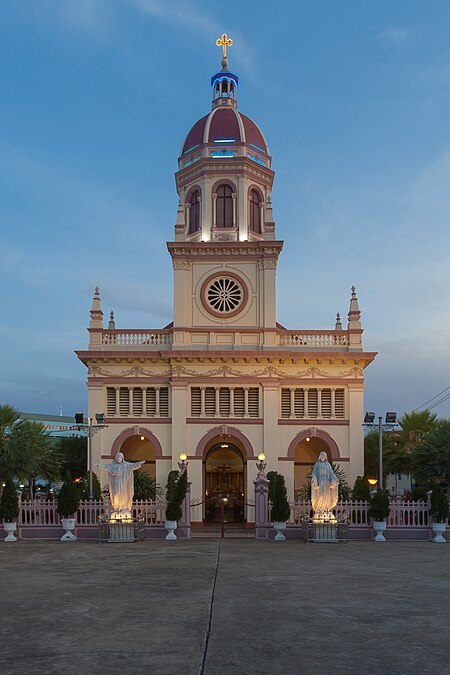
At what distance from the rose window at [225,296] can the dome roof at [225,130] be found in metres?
8.36

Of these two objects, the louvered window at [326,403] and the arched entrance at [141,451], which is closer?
the louvered window at [326,403]

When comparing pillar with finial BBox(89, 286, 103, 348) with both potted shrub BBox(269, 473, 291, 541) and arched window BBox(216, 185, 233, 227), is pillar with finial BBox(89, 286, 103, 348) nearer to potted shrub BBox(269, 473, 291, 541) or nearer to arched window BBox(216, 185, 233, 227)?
arched window BBox(216, 185, 233, 227)

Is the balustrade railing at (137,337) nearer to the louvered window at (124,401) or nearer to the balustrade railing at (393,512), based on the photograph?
the louvered window at (124,401)

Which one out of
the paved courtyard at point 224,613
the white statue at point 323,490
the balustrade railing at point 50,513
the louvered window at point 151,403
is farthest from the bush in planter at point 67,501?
the louvered window at point 151,403

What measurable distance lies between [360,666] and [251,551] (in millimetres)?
13106

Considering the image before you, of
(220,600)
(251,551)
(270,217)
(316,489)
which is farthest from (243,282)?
(220,600)

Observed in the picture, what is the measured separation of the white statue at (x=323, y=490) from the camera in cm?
2472

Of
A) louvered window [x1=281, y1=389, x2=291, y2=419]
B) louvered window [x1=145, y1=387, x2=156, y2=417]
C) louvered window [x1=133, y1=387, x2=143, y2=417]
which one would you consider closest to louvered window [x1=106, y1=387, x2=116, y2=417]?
louvered window [x1=133, y1=387, x2=143, y2=417]

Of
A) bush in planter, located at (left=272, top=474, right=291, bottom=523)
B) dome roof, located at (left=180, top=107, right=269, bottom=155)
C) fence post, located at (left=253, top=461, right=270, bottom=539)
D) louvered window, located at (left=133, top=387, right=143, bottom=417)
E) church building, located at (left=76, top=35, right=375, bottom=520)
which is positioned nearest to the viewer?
bush in planter, located at (left=272, top=474, right=291, bottom=523)

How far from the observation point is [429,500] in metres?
25.6

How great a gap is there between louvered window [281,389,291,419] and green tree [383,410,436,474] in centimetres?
975

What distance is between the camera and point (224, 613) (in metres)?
11.8

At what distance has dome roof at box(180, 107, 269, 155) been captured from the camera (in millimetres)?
39344

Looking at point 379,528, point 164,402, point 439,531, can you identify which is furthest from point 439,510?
point 164,402
